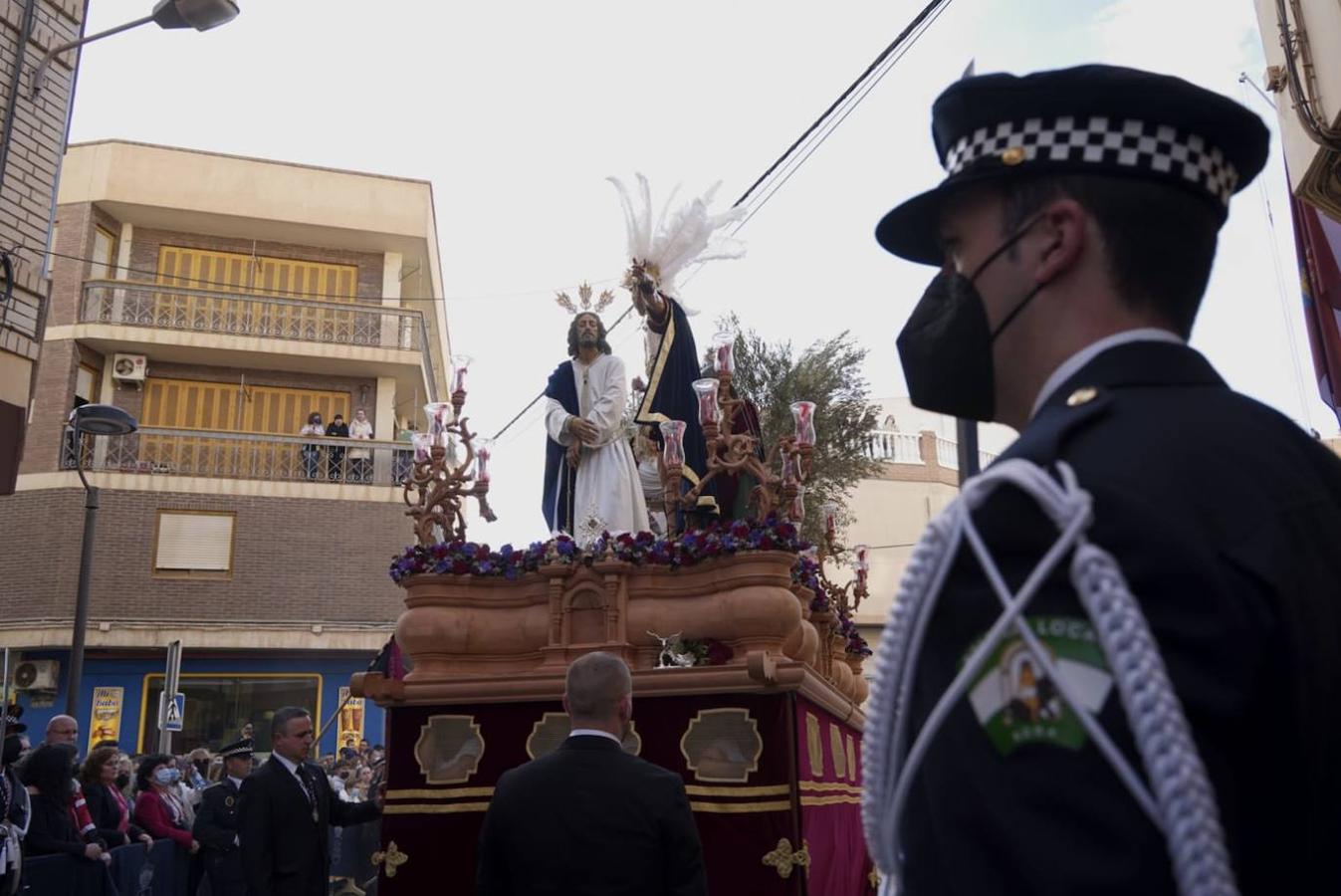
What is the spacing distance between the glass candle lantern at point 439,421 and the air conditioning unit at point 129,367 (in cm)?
2158

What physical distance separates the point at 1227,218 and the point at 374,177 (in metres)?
28.5

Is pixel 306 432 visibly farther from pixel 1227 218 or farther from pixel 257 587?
pixel 1227 218

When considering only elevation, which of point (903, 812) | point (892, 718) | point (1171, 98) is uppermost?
point (1171, 98)

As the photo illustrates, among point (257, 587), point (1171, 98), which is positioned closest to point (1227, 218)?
point (1171, 98)

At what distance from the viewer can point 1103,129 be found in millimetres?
1638

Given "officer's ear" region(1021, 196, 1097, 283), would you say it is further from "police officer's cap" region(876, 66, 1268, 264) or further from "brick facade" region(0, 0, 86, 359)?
"brick facade" region(0, 0, 86, 359)

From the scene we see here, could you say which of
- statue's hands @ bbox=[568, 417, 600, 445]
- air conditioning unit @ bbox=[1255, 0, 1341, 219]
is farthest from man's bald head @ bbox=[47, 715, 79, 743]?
air conditioning unit @ bbox=[1255, 0, 1341, 219]

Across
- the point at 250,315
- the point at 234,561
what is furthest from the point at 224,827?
the point at 250,315

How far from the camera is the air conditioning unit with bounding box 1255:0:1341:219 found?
6.58m

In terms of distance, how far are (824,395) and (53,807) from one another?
1322 cm

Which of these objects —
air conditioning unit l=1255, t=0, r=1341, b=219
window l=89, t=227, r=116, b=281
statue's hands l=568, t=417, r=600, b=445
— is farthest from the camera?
window l=89, t=227, r=116, b=281

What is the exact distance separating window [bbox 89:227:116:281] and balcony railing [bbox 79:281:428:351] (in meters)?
0.48

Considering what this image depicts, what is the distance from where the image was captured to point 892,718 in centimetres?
151

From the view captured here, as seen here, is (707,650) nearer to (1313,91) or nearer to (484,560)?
(484,560)
